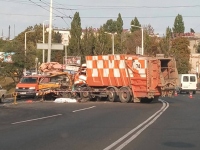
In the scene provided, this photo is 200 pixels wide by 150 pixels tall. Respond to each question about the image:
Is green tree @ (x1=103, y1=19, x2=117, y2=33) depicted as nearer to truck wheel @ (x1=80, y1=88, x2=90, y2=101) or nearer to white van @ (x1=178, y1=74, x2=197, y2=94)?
white van @ (x1=178, y1=74, x2=197, y2=94)

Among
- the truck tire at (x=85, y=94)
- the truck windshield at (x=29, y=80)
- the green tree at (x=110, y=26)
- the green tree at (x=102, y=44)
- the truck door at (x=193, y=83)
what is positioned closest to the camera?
the truck tire at (x=85, y=94)

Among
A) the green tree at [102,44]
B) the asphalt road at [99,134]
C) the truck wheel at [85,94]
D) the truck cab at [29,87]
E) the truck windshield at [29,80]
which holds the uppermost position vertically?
the green tree at [102,44]

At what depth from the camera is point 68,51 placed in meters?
65.0

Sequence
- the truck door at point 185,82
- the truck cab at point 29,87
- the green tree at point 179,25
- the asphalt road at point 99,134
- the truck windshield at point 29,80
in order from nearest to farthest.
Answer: the asphalt road at point 99,134 → the truck cab at point 29,87 → the truck windshield at point 29,80 → the truck door at point 185,82 → the green tree at point 179,25

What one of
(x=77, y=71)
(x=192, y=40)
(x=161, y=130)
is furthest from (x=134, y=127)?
(x=192, y=40)

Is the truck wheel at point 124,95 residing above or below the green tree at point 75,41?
below

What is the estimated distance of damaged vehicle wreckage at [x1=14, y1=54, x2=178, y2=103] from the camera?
28672mm

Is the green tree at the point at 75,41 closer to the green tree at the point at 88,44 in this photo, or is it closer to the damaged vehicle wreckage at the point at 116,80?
the green tree at the point at 88,44

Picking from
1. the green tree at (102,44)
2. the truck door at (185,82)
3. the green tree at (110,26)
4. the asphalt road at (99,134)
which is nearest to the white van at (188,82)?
the truck door at (185,82)

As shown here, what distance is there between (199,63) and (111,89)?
61.5 m

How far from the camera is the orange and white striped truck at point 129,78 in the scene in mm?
28594

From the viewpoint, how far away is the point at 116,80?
30562mm

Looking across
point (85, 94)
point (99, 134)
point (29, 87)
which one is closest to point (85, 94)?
point (85, 94)

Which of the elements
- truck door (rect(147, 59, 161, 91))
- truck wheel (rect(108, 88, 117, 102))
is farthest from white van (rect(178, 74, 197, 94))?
truck door (rect(147, 59, 161, 91))
